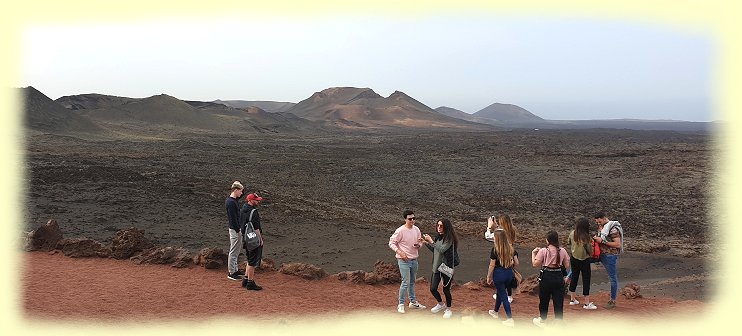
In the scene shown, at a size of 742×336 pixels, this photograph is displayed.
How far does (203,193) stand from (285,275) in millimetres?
13487

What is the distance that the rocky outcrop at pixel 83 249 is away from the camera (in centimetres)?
1029

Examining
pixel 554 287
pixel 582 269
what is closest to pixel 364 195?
pixel 582 269

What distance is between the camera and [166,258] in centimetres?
1003

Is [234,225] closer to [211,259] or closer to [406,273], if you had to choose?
[211,259]

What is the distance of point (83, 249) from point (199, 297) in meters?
3.82

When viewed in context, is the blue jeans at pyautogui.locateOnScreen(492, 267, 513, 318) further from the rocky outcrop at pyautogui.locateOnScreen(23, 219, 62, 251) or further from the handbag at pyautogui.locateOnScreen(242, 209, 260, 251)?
the rocky outcrop at pyautogui.locateOnScreen(23, 219, 62, 251)

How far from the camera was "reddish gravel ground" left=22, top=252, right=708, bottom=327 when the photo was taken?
23.7 ft

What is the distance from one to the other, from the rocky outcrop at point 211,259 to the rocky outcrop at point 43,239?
3145 mm

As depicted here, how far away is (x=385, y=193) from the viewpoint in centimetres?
2483

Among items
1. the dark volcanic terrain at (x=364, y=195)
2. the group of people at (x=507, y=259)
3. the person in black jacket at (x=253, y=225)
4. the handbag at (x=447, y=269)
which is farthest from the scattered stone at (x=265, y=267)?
the handbag at (x=447, y=269)

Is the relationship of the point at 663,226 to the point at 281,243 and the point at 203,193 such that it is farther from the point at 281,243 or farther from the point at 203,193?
the point at 203,193

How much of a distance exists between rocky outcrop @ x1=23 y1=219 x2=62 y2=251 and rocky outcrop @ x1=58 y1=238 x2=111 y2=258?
0.34 meters

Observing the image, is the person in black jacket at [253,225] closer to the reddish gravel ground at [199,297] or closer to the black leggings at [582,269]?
the reddish gravel ground at [199,297]

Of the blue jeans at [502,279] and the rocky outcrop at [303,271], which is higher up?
the blue jeans at [502,279]
